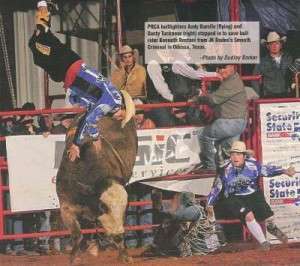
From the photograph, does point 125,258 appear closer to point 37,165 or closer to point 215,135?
point 37,165

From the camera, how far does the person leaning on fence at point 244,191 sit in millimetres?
10352

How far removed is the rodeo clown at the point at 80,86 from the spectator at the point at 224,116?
1.05 metres

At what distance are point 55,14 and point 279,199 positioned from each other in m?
3.95

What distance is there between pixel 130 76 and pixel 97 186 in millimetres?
1481

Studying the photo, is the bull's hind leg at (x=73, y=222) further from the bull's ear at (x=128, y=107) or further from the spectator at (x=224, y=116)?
the spectator at (x=224, y=116)

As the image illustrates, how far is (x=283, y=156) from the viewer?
10.6 m

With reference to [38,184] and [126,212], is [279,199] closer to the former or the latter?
[126,212]

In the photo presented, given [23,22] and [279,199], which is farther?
[23,22]

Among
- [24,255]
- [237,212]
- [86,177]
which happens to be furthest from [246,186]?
[24,255]

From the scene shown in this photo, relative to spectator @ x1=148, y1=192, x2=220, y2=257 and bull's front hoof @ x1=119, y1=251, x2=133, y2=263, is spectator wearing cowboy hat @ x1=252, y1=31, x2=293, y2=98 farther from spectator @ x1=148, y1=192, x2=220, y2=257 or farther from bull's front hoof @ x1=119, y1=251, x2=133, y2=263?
bull's front hoof @ x1=119, y1=251, x2=133, y2=263

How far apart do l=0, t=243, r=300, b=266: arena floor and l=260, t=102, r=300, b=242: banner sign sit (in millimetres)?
390

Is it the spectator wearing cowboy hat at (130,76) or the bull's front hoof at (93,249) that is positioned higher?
the spectator wearing cowboy hat at (130,76)

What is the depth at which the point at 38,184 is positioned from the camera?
10.1 metres

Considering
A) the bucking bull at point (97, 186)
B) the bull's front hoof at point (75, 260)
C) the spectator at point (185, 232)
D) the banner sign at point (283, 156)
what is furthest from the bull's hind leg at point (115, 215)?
the banner sign at point (283, 156)
